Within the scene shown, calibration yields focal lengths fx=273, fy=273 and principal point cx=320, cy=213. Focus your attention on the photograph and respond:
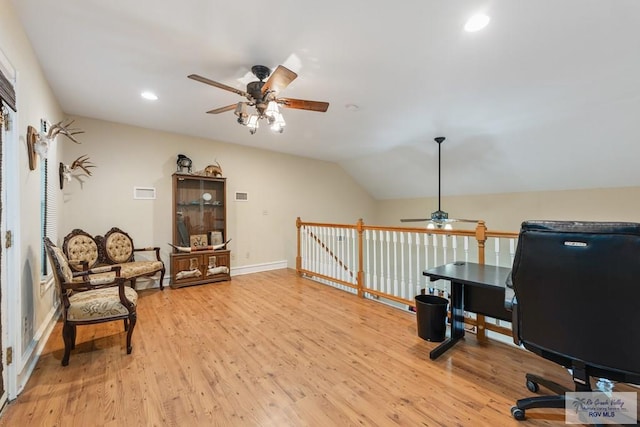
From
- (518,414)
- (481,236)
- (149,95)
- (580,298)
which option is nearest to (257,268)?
(149,95)

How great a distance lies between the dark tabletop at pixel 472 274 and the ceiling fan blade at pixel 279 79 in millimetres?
2020

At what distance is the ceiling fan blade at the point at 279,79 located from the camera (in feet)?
7.07

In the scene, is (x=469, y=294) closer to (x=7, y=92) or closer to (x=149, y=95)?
(x=7, y=92)

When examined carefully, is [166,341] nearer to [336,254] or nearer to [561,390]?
[336,254]

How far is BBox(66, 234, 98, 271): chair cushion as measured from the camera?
370 cm

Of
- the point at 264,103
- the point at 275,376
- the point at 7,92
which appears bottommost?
the point at 275,376

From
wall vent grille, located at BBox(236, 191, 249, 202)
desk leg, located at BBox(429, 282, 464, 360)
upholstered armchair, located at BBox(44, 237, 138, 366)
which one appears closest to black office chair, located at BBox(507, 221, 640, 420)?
desk leg, located at BBox(429, 282, 464, 360)

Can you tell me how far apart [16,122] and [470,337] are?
423cm

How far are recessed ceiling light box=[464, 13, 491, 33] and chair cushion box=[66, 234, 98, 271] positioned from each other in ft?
16.3

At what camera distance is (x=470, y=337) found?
2734 millimetres

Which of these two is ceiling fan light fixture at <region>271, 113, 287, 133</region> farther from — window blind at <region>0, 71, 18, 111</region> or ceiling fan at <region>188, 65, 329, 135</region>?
window blind at <region>0, 71, 18, 111</region>

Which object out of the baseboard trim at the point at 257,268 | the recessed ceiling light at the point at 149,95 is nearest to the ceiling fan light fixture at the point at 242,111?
the recessed ceiling light at the point at 149,95

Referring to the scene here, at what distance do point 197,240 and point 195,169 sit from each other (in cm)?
131

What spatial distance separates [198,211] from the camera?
16.6 feet
